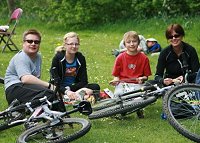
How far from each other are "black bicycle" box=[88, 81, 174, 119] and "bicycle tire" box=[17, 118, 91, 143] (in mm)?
581

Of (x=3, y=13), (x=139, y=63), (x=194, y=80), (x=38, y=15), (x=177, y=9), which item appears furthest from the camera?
(x=3, y=13)

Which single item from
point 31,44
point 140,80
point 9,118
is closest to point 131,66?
point 140,80

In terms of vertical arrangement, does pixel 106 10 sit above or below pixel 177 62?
above

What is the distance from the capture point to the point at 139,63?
→ 6.51 m

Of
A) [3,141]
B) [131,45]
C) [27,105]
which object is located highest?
[131,45]

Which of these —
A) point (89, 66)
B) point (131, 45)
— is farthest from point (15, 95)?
point (89, 66)

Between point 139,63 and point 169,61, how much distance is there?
1.33 feet

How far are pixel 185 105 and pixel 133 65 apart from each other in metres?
1.59

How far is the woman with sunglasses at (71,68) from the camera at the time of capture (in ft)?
21.6

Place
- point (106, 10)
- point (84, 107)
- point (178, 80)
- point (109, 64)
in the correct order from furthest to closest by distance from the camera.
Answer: point (106, 10), point (109, 64), point (178, 80), point (84, 107)

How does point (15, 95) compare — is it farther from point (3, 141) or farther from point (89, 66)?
point (89, 66)

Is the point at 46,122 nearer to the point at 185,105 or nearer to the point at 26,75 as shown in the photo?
the point at 26,75

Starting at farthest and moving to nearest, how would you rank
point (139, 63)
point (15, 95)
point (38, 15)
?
1. point (38, 15)
2. point (139, 63)
3. point (15, 95)

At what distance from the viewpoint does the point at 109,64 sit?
10914 mm
